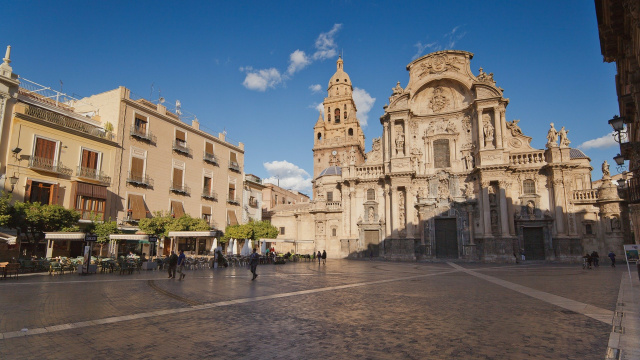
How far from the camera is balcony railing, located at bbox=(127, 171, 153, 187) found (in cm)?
2855

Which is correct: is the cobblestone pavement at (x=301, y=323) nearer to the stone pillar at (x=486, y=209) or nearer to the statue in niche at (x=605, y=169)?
the stone pillar at (x=486, y=209)

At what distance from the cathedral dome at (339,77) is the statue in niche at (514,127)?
47.7m

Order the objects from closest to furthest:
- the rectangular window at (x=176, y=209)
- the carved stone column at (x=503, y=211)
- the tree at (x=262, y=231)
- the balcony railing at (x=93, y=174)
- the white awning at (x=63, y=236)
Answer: the white awning at (x=63, y=236), the balcony railing at (x=93, y=174), the rectangular window at (x=176, y=209), the carved stone column at (x=503, y=211), the tree at (x=262, y=231)

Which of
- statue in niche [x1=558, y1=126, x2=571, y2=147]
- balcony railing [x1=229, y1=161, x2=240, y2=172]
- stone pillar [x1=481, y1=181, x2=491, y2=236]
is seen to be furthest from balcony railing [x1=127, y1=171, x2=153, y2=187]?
statue in niche [x1=558, y1=126, x2=571, y2=147]

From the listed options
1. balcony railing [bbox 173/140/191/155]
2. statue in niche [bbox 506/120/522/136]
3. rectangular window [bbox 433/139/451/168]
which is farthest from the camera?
rectangular window [bbox 433/139/451/168]

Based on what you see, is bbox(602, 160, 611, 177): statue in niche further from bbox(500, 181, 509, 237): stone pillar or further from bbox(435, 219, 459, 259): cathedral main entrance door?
bbox(435, 219, 459, 259): cathedral main entrance door

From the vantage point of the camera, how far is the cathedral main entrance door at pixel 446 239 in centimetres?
3503

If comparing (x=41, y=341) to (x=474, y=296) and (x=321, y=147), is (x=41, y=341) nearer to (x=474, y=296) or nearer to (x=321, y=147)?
(x=474, y=296)

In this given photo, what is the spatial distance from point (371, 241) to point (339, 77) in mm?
50638

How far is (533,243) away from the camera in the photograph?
32812mm

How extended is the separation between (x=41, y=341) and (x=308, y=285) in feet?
31.1

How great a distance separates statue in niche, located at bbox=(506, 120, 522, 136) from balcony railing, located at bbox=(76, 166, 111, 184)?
118 feet

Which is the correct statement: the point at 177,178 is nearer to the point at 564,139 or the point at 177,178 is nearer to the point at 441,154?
the point at 441,154

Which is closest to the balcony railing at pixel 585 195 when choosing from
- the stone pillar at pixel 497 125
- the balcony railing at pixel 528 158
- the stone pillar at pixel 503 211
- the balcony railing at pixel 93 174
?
the balcony railing at pixel 528 158
